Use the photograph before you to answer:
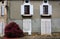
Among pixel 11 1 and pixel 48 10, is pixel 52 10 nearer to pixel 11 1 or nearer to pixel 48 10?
pixel 48 10

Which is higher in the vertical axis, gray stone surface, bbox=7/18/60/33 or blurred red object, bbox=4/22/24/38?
blurred red object, bbox=4/22/24/38

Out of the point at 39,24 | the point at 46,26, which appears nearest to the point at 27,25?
the point at 39,24

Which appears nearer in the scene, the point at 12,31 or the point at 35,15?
the point at 12,31

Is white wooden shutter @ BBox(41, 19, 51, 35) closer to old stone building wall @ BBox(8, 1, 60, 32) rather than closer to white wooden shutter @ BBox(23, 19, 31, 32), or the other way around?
old stone building wall @ BBox(8, 1, 60, 32)

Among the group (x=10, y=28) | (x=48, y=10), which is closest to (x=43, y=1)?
(x=48, y=10)

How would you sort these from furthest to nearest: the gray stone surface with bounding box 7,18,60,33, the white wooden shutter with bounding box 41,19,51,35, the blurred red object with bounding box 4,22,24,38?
the white wooden shutter with bounding box 41,19,51,35
the gray stone surface with bounding box 7,18,60,33
the blurred red object with bounding box 4,22,24,38

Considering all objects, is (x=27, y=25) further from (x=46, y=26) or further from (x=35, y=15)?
(x=46, y=26)

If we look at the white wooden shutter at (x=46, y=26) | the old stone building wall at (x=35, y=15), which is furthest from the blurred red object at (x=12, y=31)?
the white wooden shutter at (x=46, y=26)

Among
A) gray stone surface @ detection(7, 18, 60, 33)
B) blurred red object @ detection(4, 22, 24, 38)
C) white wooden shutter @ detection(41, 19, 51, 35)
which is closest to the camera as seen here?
blurred red object @ detection(4, 22, 24, 38)

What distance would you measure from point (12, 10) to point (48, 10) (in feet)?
8.62

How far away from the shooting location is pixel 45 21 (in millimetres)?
14438

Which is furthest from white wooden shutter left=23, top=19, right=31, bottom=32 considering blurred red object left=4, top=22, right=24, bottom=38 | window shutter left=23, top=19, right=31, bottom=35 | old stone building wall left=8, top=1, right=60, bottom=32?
blurred red object left=4, top=22, right=24, bottom=38

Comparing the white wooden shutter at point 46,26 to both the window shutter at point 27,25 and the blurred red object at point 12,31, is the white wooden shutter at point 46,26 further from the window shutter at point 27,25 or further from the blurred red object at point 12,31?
the blurred red object at point 12,31

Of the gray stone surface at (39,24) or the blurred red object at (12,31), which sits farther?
the gray stone surface at (39,24)
